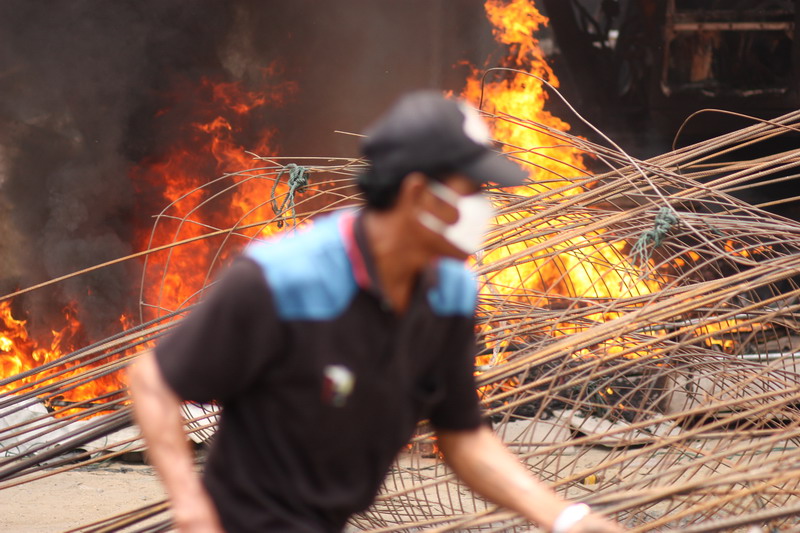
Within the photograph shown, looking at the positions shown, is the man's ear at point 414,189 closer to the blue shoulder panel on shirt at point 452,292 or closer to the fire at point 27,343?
Answer: the blue shoulder panel on shirt at point 452,292

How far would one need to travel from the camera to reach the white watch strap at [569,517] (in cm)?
143

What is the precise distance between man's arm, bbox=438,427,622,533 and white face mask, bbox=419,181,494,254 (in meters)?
0.43

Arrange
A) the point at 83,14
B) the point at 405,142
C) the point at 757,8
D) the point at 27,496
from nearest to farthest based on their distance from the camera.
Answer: the point at 405,142 → the point at 27,496 → the point at 757,8 → the point at 83,14

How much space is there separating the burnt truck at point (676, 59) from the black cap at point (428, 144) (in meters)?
5.76

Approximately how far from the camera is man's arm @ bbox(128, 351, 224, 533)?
1.27m

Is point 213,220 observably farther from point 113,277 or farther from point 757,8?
point 757,8

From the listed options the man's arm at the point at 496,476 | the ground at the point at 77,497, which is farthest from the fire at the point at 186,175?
the man's arm at the point at 496,476

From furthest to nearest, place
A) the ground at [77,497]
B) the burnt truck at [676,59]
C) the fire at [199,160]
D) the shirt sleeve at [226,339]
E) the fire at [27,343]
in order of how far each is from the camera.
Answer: the fire at [199,160] → the fire at [27,343] → the burnt truck at [676,59] → the ground at [77,497] → the shirt sleeve at [226,339]

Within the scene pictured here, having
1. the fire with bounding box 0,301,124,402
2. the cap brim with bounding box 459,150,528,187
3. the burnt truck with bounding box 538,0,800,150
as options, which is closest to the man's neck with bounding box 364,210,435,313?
the cap brim with bounding box 459,150,528,187

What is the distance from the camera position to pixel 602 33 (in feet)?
21.9

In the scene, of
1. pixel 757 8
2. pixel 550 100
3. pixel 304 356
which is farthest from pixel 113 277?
pixel 304 356

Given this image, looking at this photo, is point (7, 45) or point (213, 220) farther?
point (213, 220)

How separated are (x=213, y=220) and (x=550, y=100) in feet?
10.2

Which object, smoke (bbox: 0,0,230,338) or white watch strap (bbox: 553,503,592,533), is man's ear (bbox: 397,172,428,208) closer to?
white watch strap (bbox: 553,503,592,533)
